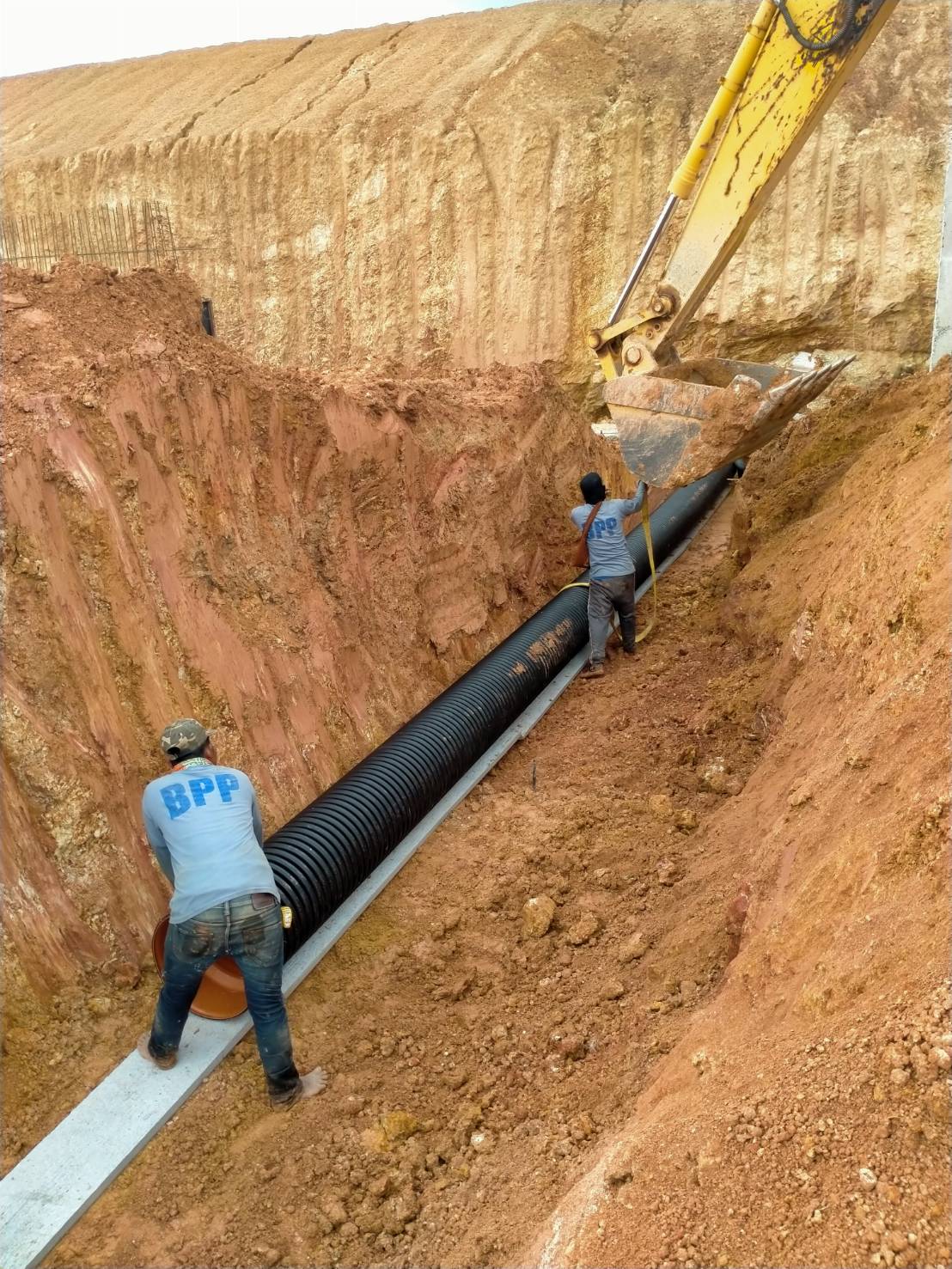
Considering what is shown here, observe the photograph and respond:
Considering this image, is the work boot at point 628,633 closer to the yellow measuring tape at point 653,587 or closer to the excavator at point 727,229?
the yellow measuring tape at point 653,587

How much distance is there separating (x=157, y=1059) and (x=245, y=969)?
0.61m

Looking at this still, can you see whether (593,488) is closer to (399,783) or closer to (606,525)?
(606,525)

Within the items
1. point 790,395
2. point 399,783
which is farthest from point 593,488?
point 399,783

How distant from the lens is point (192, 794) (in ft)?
12.2

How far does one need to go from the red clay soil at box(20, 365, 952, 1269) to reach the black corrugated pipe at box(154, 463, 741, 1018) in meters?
0.25

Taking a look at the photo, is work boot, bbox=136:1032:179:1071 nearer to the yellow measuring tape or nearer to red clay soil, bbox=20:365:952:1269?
red clay soil, bbox=20:365:952:1269

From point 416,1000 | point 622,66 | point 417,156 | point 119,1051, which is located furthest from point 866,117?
point 119,1051

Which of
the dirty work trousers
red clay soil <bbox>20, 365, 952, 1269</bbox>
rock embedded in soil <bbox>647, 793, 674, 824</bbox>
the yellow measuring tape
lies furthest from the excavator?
rock embedded in soil <bbox>647, 793, 674, 824</bbox>

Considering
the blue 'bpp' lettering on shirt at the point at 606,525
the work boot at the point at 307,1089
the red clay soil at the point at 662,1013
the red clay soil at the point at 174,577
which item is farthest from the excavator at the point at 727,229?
the work boot at the point at 307,1089

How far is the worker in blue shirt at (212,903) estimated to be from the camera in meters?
3.62

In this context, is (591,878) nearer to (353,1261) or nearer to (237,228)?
(353,1261)

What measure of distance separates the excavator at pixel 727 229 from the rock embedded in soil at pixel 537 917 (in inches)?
161

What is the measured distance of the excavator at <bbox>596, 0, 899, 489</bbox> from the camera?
667 centimetres

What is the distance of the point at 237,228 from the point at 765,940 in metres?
17.0
